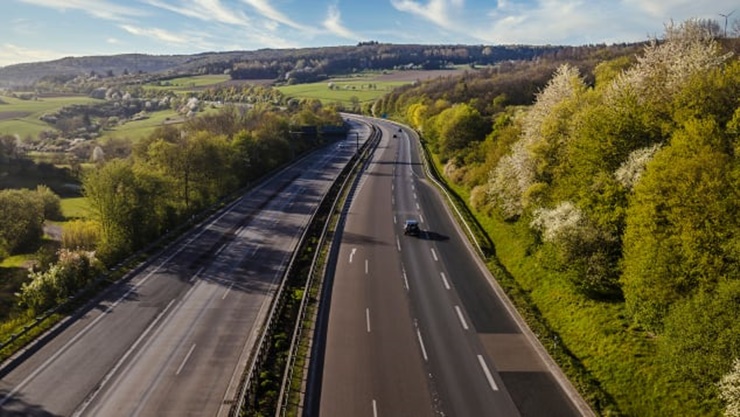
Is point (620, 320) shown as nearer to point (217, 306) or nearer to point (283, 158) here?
point (217, 306)

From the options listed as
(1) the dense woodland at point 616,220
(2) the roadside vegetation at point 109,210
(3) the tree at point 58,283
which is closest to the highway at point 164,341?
(3) the tree at point 58,283

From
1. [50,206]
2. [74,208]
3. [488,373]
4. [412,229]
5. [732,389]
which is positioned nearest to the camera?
[732,389]

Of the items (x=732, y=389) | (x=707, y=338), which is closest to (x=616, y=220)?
(x=707, y=338)

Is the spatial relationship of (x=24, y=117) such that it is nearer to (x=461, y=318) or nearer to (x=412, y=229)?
(x=412, y=229)

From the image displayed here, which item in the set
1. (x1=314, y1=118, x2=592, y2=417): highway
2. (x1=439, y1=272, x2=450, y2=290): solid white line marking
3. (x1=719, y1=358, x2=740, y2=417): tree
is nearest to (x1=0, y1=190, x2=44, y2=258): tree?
(x1=314, y1=118, x2=592, y2=417): highway

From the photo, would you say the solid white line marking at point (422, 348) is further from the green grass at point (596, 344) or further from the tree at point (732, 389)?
the tree at point (732, 389)

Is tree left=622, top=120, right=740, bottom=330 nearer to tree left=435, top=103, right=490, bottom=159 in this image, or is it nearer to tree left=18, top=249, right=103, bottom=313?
tree left=18, top=249, right=103, bottom=313
